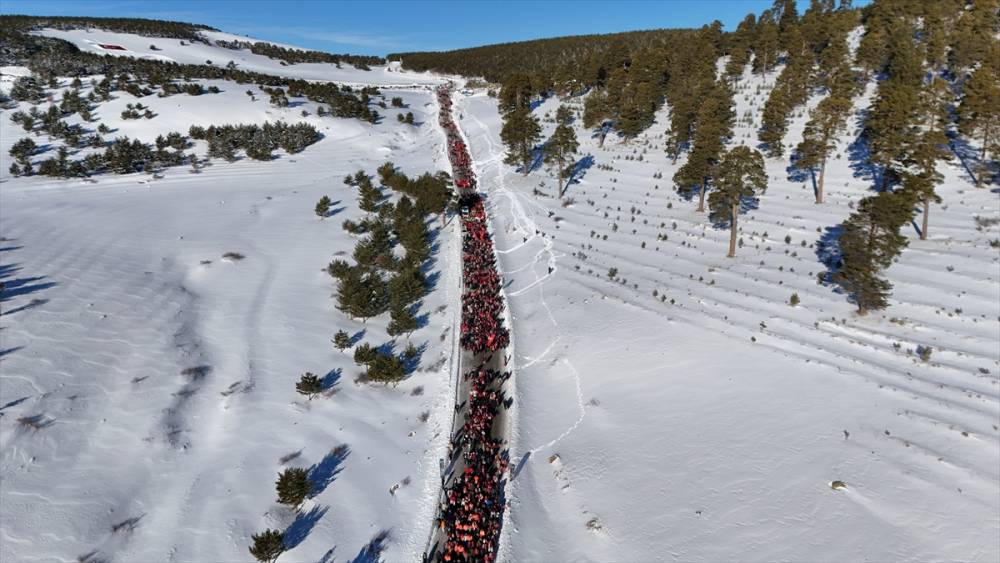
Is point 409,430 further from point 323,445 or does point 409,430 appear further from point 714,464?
point 714,464

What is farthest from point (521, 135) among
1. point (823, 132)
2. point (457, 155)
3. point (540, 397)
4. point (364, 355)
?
point (540, 397)

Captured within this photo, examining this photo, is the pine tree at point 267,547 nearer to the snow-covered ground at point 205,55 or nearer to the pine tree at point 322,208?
the pine tree at point 322,208

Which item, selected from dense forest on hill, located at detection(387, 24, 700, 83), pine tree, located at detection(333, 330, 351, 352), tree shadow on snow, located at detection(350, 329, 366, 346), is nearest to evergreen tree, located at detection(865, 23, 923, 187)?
tree shadow on snow, located at detection(350, 329, 366, 346)

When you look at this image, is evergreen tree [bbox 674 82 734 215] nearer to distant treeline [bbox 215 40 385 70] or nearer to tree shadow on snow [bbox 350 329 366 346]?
tree shadow on snow [bbox 350 329 366 346]

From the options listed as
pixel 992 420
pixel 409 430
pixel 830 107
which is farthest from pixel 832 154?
pixel 409 430

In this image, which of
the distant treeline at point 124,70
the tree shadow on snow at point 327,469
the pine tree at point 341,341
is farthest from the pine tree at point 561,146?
the tree shadow on snow at point 327,469

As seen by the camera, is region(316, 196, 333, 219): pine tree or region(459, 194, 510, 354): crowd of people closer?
region(459, 194, 510, 354): crowd of people
